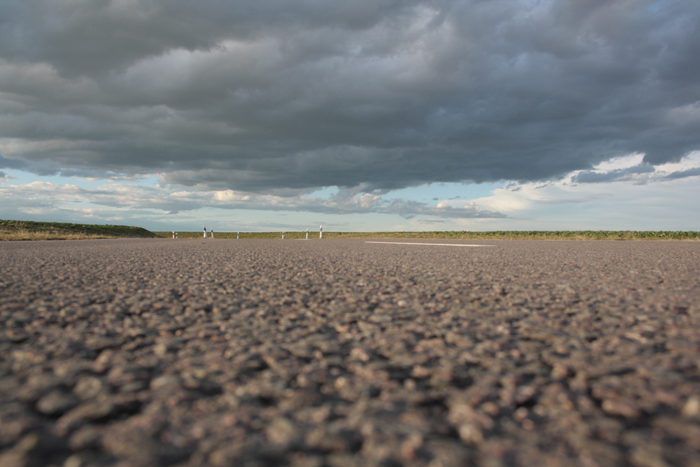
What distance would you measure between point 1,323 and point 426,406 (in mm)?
2832

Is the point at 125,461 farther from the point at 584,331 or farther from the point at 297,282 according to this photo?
the point at 297,282

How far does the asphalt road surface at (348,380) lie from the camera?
3.93 ft

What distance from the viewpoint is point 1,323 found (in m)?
2.66

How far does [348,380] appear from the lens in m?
1.71

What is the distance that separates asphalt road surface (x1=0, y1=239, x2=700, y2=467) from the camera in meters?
1.20

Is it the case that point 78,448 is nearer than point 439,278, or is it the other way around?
point 78,448

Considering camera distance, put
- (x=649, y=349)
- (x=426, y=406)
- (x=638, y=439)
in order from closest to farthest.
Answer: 1. (x=638, y=439)
2. (x=426, y=406)
3. (x=649, y=349)

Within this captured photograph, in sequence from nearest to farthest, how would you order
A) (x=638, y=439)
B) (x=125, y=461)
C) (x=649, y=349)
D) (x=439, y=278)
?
1. (x=125, y=461)
2. (x=638, y=439)
3. (x=649, y=349)
4. (x=439, y=278)

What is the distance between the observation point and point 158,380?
66.8 inches

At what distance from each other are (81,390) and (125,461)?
65cm

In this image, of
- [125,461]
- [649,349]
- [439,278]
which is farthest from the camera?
[439,278]

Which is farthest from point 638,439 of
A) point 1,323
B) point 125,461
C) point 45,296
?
point 45,296

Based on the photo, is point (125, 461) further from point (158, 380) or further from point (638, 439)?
point (638, 439)

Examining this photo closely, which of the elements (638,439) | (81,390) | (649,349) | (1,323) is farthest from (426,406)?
(1,323)
